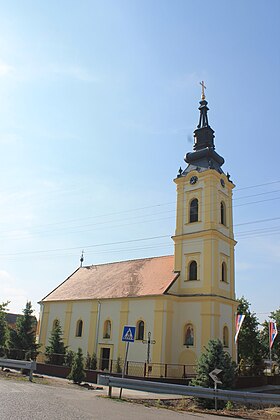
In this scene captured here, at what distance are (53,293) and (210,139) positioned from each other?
2150 cm

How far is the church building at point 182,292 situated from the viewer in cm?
2761

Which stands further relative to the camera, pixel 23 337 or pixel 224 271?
pixel 224 271

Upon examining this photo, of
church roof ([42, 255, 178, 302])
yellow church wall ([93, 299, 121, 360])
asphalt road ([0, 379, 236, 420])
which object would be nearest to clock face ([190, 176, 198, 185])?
church roof ([42, 255, 178, 302])

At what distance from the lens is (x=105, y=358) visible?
30406 millimetres

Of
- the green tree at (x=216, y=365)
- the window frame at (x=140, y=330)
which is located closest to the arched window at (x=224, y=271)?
the window frame at (x=140, y=330)

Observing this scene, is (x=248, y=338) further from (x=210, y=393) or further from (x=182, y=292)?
(x=210, y=393)

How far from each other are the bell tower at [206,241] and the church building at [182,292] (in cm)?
7

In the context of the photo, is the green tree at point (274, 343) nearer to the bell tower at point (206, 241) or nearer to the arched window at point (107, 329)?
the bell tower at point (206, 241)

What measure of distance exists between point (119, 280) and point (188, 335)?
27.9ft

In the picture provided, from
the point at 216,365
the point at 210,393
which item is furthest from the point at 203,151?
the point at 210,393

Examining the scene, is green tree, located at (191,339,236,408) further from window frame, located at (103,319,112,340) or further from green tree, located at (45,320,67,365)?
green tree, located at (45,320,67,365)

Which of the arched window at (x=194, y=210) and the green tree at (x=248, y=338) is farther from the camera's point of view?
the green tree at (x=248, y=338)

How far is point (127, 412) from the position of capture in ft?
34.9

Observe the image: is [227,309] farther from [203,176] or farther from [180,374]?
[203,176]
